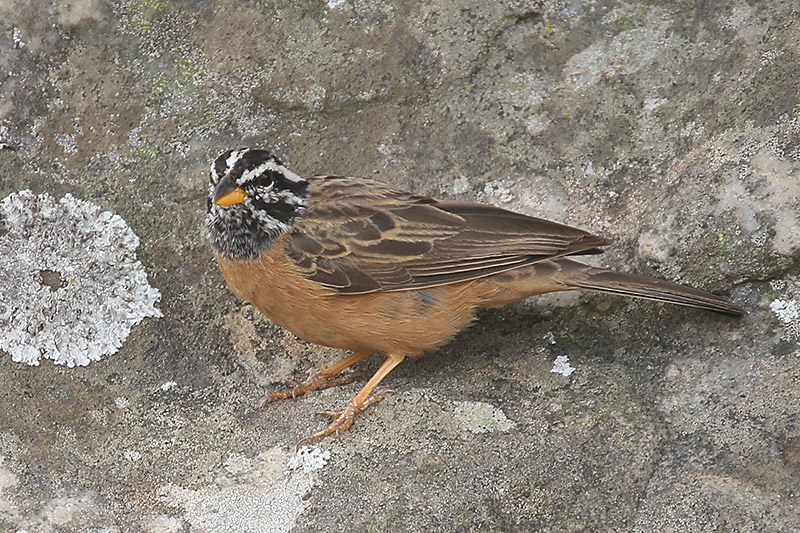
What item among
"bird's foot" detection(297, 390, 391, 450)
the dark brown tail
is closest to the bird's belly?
"bird's foot" detection(297, 390, 391, 450)

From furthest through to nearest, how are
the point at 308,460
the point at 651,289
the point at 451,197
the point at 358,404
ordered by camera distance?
the point at 451,197 < the point at 358,404 < the point at 651,289 < the point at 308,460

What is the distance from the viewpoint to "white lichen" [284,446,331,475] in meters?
4.80

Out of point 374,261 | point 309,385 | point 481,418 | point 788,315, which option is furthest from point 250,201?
point 788,315

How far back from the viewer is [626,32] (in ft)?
21.3

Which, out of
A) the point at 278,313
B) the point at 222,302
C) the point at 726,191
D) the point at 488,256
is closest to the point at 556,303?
the point at 488,256

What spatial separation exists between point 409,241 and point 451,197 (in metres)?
0.66

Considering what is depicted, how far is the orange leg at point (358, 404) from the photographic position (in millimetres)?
5070

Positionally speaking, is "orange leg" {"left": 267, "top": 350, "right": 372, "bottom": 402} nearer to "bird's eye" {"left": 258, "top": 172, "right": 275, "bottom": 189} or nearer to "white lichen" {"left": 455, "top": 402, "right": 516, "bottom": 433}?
"white lichen" {"left": 455, "top": 402, "right": 516, "bottom": 433}

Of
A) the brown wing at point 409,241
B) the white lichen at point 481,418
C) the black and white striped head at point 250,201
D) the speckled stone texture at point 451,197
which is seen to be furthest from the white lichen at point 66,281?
the white lichen at point 481,418

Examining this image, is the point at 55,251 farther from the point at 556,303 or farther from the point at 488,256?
the point at 556,303

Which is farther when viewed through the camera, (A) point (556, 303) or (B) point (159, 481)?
(A) point (556, 303)

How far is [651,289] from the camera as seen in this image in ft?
17.2

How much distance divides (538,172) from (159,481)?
120 inches

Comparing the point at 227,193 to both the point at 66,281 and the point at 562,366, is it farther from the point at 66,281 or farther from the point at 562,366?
the point at 562,366
